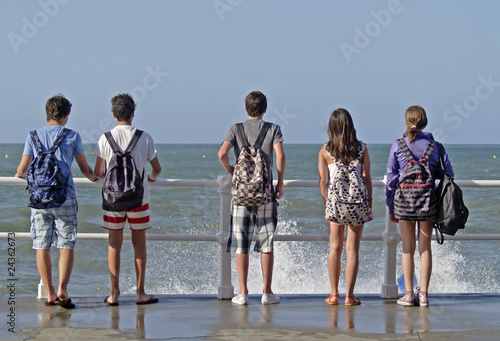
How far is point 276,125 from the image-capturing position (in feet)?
17.1

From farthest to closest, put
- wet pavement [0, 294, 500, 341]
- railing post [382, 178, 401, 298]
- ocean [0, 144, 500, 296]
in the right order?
ocean [0, 144, 500, 296], railing post [382, 178, 401, 298], wet pavement [0, 294, 500, 341]

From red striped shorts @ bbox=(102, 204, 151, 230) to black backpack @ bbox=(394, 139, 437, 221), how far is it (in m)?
1.96

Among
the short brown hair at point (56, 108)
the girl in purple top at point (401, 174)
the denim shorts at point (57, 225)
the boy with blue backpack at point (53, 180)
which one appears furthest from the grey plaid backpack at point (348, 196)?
the short brown hair at point (56, 108)

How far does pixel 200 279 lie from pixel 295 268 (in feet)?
5.60

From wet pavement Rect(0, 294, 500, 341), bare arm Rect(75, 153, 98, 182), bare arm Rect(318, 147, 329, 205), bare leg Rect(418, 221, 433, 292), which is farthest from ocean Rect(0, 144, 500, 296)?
bare arm Rect(75, 153, 98, 182)

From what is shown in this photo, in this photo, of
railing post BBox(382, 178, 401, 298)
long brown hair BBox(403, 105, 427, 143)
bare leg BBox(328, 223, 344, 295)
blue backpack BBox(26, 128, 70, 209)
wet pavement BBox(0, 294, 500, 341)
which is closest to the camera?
wet pavement BBox(0, 294, 500, 341)

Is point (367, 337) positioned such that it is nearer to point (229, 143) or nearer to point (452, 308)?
point (452, 308)

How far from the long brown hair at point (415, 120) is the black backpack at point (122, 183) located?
81.1 inches

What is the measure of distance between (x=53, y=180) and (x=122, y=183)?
0.49 metres

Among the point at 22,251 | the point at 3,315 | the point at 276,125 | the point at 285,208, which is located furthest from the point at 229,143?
the point at 285,208

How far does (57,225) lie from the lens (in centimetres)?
507

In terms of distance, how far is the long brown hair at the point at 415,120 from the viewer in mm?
5129

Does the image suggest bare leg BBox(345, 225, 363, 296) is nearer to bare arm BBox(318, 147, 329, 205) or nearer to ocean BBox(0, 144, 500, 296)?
bare arm BBox(318, 147, 329, 205)

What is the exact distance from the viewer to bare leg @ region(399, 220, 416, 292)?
527 centimetres
